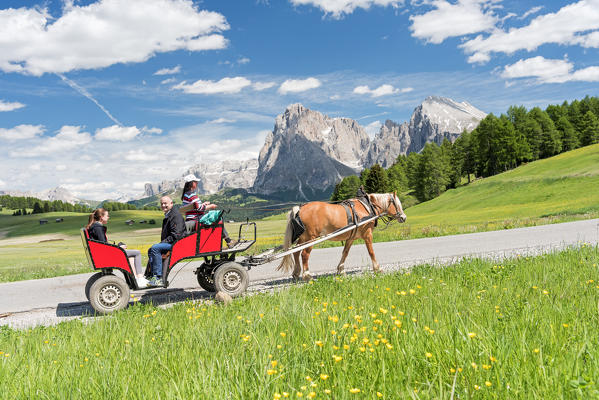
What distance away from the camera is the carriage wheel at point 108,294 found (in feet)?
24.1

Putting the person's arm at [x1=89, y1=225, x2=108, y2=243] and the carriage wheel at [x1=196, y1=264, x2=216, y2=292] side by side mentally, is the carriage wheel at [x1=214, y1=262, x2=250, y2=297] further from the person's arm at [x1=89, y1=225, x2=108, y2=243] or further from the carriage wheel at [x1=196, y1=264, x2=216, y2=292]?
the person's arm at [x1=89, y1=225, x2=108, y2=243]

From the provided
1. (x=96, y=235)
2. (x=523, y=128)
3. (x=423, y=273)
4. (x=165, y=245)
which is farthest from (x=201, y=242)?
(x=523, y=128)

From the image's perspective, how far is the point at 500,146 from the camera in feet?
244

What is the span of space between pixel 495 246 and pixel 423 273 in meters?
7.65

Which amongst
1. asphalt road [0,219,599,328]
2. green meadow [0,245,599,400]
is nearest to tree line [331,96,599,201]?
asphalt road [0,219,599,328]

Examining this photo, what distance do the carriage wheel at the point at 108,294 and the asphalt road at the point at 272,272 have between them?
344 mm

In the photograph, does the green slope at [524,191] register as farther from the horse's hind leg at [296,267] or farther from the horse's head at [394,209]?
the horse's hind leg at [296,267]

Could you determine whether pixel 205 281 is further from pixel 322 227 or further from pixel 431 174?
pixel 431 174

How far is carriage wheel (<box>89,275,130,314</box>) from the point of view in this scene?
24.1ft

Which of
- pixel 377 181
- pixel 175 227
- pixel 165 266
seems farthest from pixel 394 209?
pixel 377 181

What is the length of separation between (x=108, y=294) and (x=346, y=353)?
6324 millimetres

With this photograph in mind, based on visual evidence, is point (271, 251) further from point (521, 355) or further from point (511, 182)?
point (511, 182)

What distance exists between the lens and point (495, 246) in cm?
1379

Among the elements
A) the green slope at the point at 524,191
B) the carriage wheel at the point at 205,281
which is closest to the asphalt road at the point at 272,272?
the carriage wheel at the point at 205,281
